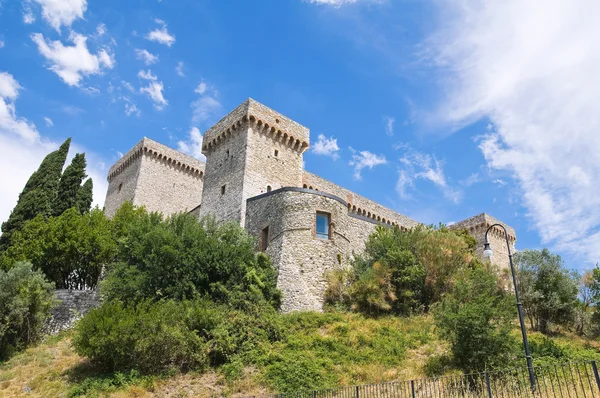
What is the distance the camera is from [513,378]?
12.5 metres

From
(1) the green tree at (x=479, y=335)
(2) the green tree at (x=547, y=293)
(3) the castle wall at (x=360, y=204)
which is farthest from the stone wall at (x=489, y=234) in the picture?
(1) the green tree at (x=479, y=335)

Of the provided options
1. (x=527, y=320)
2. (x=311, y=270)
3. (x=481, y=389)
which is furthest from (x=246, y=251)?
(x=527, y=320)

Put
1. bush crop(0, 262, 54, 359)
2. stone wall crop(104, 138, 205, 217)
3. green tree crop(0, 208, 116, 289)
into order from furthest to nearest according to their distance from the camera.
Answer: stone wall crop(104, 138, 205, 217)
green tree crop(0, 208, 116, 289)
bush crop(0, 262, 54, 359)

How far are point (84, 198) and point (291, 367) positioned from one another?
22.6 metres

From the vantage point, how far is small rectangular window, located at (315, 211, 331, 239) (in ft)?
74.5

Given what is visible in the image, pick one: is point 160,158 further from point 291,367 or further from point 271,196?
point 291,367

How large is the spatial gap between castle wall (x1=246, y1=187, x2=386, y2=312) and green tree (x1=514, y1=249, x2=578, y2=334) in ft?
26.6

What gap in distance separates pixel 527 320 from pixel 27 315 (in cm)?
2217

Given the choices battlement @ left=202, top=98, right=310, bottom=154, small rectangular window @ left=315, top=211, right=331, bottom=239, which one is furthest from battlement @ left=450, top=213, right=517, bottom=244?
small rectangular window @ left=315, top=211, right=331, bottom=239

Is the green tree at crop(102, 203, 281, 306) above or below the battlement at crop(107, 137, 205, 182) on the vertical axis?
below

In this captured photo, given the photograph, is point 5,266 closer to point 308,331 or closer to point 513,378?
point 308,331

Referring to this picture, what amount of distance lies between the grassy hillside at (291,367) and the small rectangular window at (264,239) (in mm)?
5471

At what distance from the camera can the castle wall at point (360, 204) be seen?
31359 millimetres

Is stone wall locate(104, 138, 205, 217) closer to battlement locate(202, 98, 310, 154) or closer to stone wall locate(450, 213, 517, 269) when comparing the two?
battlement locate(202, 98, 310, 154)
